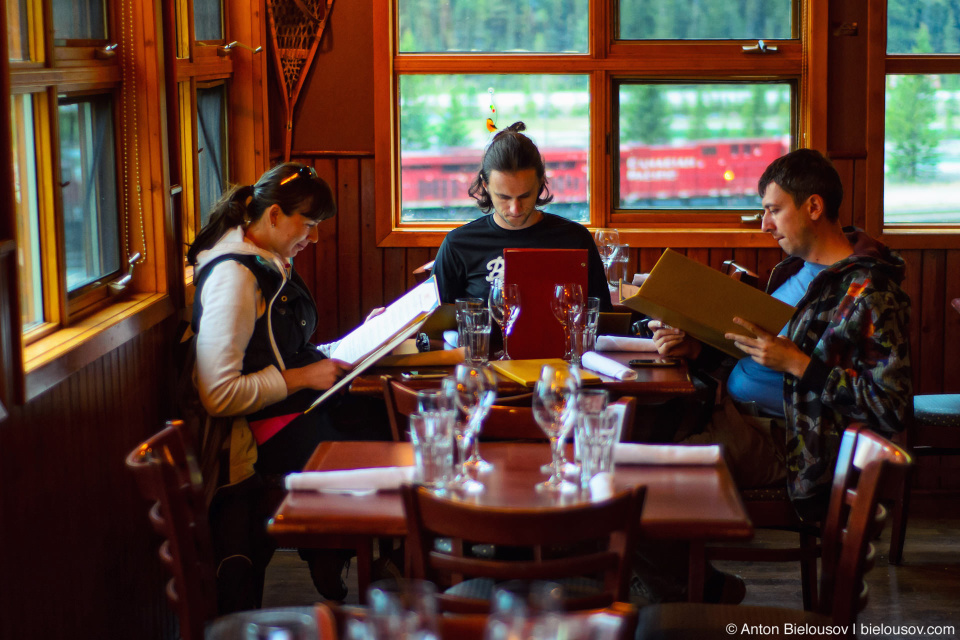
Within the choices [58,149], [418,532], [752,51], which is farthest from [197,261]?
[752,51]

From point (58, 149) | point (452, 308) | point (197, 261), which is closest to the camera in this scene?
point (58, 149)

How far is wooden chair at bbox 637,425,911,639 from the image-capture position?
2072mm

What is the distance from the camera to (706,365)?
132 inches

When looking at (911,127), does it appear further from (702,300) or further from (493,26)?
(702,300)

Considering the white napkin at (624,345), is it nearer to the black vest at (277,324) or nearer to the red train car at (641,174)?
the black vest at (277,324)

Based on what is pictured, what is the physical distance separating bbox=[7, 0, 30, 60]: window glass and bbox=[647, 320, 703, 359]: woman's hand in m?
1.88

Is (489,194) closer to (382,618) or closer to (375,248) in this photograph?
(375,248)

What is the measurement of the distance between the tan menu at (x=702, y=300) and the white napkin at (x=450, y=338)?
2.32 ft

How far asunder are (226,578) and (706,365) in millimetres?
1558

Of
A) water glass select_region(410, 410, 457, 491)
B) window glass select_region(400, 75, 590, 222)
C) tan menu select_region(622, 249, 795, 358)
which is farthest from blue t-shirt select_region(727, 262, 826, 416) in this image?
window glass select_region(400, 75, 590, 222)

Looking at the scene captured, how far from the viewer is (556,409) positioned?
2219 mm

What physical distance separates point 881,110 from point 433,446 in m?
3.39

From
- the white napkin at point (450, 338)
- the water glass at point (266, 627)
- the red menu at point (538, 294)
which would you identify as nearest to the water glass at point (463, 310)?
the red menu at point (538, 294)

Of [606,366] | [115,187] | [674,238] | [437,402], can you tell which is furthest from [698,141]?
[437,402]
